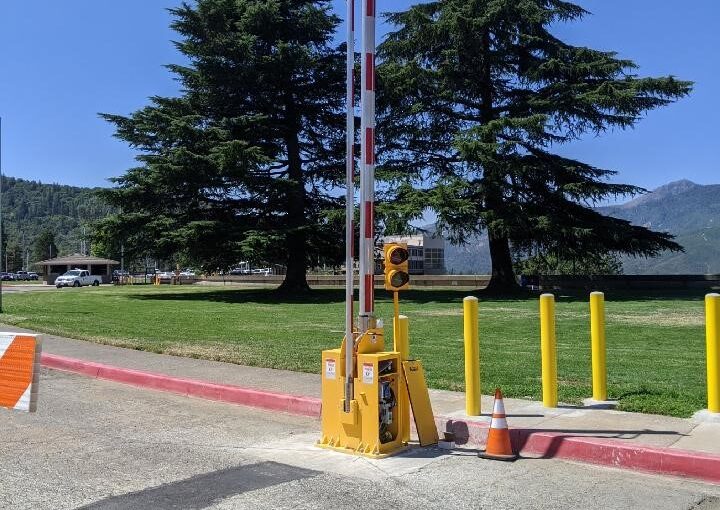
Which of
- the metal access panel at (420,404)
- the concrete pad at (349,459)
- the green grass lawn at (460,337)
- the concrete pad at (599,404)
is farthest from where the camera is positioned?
the green grass lawn at (460,337)

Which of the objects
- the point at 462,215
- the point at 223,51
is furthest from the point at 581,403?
the point at 223,51

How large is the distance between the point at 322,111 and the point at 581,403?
32.8 metres

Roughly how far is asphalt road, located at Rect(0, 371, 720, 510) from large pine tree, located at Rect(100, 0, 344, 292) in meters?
26.4

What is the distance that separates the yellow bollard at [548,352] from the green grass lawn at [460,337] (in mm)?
611

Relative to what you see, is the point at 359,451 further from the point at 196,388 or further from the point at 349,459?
the point at 196,388

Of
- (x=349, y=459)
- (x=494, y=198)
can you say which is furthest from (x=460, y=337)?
(x=494, y=198)

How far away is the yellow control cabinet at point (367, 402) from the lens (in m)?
6.37

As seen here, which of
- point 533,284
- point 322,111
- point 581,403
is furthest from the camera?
point 533,284

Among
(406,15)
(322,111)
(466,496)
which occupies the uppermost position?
(406,15)

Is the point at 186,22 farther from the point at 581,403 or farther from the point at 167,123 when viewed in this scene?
the point at 581,403

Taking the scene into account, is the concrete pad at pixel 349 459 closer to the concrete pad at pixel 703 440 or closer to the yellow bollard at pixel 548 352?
the yellow bollard at pixel 548 352

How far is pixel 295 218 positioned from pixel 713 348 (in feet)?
103

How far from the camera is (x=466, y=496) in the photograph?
5.24m

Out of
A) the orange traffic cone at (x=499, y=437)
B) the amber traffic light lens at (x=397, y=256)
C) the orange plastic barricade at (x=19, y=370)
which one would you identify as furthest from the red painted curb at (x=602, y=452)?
the orange plastic barricade at (x=19, y=370)
